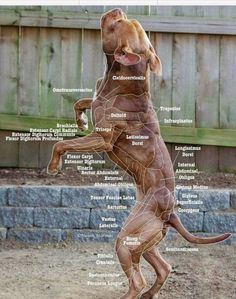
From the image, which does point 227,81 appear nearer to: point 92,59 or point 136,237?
point 92,59

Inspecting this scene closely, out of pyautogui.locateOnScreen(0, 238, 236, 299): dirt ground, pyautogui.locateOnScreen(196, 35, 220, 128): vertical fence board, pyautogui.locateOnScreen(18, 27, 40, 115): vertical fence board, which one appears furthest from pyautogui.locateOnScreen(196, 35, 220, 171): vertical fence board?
pyautogui.locateOnScreen(18, 27, 40, 115): vertical fence board

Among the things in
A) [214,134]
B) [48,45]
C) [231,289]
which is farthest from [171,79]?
[231,289]

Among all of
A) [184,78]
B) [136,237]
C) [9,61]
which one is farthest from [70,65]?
[136,237]

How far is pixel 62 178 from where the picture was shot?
368 cm

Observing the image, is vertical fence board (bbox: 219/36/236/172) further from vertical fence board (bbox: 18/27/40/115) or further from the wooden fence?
vertical fence board (bbox: 18/27/40/115)

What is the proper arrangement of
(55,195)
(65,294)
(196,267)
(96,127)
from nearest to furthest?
(96,127) < (65,294) < (196,267) < (55,195)

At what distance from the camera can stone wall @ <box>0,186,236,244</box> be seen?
3.51m

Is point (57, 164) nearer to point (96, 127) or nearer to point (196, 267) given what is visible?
point (96, 127)

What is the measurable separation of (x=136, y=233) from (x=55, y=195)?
1.23 metres

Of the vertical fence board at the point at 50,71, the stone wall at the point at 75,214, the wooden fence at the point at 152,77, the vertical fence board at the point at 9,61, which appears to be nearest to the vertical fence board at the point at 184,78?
the wooden fence at the point at 152,77

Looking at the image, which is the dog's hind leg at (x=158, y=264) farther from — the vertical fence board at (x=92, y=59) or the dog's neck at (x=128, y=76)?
the vertical fence board at (x=92, y=59)

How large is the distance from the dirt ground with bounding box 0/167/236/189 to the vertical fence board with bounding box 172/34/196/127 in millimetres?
355

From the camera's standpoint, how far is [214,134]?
145 inches

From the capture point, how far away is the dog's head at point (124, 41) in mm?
2311
